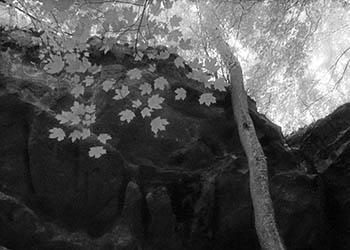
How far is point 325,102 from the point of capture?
1448 cm

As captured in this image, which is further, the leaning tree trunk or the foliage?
the foliage

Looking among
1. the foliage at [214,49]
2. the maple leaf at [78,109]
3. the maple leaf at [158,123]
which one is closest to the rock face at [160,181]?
the foliage at [214,49]

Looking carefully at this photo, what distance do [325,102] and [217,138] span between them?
7.99m

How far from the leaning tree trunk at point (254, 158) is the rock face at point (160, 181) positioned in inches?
24.3

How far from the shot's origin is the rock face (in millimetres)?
7219

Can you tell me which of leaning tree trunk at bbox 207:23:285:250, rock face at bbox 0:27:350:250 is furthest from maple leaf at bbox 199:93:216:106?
rock face at bbox 0:27:350:250

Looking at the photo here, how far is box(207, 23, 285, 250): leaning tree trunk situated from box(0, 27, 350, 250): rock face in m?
0.62

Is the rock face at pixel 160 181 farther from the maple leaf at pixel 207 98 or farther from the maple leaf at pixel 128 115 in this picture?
the maple leaf at pixel 207 98

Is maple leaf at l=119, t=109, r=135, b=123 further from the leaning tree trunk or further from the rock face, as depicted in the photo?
the leaning tree trunk

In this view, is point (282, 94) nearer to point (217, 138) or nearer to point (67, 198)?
point (217, 138)

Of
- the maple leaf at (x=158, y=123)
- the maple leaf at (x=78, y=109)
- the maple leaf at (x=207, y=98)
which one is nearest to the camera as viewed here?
the maple leaf at (x=78, y=109)

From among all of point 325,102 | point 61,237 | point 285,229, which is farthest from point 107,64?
point 325,102

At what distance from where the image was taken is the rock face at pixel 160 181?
7.22 metres

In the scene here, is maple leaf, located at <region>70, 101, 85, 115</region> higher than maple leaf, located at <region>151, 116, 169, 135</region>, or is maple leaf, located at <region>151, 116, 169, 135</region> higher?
maple leaf, located at <region>151, 116, 169, 135</region>
